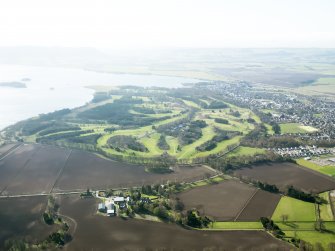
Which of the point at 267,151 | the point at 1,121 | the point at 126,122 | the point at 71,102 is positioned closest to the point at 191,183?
the point at 267,151

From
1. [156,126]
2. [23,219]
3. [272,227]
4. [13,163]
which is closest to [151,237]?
[272,227]

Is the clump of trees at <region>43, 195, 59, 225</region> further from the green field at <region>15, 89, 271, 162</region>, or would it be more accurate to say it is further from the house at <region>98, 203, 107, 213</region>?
the green field at <region>15, 89, 271, 162</region>

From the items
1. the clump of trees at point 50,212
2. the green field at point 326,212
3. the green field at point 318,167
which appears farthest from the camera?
the green field at point 318,167

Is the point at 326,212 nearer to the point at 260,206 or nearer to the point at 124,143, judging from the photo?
the point at 260,206

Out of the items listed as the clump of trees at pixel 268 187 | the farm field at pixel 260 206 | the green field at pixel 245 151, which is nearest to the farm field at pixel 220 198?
the farm field at pixel 260 206

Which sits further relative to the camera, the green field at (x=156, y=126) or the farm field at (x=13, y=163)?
the green field at (x=156, y=126)

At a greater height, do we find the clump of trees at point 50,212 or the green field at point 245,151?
the green field at point 245,151

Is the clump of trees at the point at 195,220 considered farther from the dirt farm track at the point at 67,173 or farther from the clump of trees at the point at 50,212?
the clump of trees at the point at 50,212
